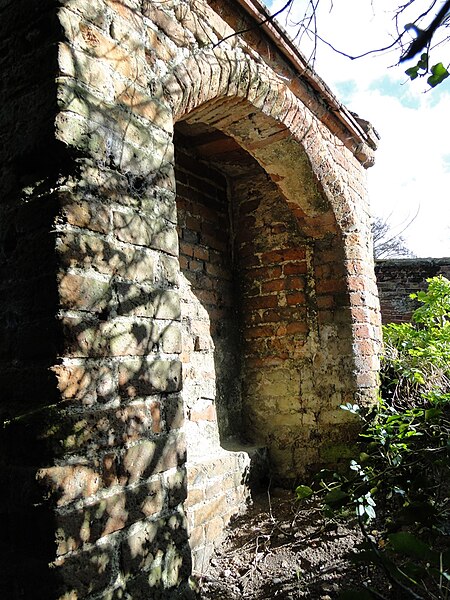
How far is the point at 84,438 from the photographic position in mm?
1153

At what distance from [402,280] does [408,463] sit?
6339mm

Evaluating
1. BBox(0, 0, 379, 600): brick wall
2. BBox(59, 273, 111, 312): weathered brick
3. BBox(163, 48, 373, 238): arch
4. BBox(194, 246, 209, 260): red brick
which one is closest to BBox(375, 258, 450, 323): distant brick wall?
BBox(163, 48, 373, 238): arch

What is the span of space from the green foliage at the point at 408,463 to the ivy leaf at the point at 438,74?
1.02m

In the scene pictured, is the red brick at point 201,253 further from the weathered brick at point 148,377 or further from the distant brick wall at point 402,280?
the distant brick wall at point 402,280

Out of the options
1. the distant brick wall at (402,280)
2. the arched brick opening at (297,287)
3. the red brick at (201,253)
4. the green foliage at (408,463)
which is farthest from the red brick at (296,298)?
the distant brick wall at (402,280)

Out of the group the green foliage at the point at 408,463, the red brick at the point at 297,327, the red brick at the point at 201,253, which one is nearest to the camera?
the green foliage at the point at 408,463

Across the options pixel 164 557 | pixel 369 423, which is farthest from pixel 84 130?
pixel 369 423

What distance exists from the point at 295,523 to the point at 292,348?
1.11 meters

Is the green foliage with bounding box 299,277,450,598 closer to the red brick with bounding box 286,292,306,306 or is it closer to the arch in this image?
the red brick with bounding box 286,292,306,306

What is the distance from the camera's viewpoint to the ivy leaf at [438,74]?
111 cm

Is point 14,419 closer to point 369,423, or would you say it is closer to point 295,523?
point 295,523

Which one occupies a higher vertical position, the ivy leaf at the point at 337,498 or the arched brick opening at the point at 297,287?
the arched brick opening at the point at 297,287

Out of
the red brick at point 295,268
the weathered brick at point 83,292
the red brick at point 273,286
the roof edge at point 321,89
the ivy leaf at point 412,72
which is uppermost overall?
the roof edge at point 321,89

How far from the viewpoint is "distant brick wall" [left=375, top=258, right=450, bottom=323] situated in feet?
26.6
